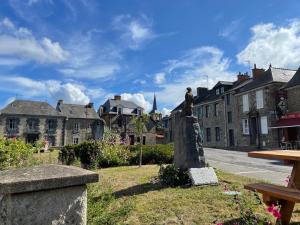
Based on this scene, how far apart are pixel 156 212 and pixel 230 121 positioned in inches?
1078

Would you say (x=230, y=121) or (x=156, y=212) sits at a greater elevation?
(x=230, y=121)

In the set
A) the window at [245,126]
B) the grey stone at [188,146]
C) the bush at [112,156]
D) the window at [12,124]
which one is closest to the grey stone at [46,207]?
the grey stone at [188,146]

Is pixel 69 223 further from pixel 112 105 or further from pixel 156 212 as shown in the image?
pixel 112 105

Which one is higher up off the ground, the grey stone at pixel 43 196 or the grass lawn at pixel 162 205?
the grey stone at pixel 43 196

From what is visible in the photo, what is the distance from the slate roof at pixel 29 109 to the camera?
42281mm

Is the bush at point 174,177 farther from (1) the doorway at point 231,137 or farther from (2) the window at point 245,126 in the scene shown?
(1) the doorway at point 231,137

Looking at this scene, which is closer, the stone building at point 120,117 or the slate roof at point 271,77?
the slate roof at point 271,77

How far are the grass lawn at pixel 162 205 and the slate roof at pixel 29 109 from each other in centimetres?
3936

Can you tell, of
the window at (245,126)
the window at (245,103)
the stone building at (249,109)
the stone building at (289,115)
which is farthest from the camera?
the window at (245,126)

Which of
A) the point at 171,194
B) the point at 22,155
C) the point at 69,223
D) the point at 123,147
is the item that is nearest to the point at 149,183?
the point at 171,194

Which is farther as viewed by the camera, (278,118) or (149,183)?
(278,118)

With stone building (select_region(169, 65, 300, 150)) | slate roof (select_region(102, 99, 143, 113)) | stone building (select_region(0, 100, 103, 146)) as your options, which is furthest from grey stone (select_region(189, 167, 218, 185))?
slate roof (select_region(102, 99, 143, 113))

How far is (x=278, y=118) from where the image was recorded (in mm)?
25031

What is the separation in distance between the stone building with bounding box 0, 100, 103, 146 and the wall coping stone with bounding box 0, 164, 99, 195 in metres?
43.1
